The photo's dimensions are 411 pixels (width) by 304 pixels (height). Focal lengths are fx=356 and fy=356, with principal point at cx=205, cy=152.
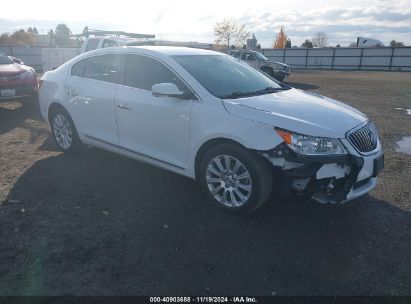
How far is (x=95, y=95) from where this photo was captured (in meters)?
5.02

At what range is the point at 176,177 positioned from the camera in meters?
4.99

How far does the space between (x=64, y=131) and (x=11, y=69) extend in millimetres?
4901

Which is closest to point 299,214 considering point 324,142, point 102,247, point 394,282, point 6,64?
point 324,142

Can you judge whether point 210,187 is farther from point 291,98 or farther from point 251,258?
point 291,98

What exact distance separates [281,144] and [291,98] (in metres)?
1.10

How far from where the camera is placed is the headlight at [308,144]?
3.38 metres

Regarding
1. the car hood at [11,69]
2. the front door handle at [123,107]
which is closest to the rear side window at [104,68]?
the front door handle at [123,107]

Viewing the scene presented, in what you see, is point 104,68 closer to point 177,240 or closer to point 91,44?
point 177,240

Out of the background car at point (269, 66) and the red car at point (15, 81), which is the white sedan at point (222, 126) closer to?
the red car at point (15, 81)

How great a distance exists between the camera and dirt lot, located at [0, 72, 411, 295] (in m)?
2.85

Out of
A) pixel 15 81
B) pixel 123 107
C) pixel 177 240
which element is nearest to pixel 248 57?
pixel 15 81

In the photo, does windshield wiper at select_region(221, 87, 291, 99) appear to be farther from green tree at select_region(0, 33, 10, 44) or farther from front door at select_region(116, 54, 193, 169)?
green tree at select_region(0, 33, 10, 44)

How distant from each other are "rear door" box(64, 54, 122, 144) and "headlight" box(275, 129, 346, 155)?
249cm

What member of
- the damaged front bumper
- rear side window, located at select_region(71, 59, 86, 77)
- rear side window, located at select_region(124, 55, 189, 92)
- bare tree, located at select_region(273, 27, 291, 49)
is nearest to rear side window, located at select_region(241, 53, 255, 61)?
rear side window, located at select_region(71, 59, 86, 77)
